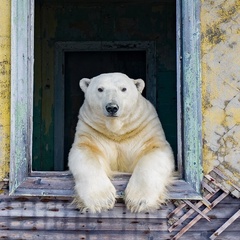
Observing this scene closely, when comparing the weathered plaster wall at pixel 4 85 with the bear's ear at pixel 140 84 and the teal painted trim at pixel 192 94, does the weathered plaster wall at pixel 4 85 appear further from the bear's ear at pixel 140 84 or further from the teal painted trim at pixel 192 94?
the teal painted trim at pixel 192 94

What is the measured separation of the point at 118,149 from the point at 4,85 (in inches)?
33.2

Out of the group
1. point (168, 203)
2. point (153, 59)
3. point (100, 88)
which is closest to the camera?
point (168, 203)

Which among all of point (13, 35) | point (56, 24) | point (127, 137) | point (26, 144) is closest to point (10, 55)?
point (13, 35)

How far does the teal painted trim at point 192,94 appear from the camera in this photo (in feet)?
9.77

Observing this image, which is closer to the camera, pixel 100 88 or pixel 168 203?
pixel 168 203

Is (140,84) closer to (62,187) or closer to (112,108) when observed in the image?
(112,108)

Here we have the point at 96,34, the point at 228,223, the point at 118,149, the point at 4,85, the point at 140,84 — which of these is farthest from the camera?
the point at 96,34

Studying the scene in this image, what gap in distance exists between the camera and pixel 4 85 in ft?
10.1

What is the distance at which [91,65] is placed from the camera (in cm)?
558

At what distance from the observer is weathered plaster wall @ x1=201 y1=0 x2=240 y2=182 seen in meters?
3.00

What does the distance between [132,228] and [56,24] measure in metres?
2.90

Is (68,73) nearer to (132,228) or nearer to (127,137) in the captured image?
(127,137)

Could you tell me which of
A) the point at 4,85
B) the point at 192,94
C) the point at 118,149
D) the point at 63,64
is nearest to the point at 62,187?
the point at 118,149

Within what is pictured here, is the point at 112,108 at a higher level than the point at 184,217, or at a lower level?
higher
